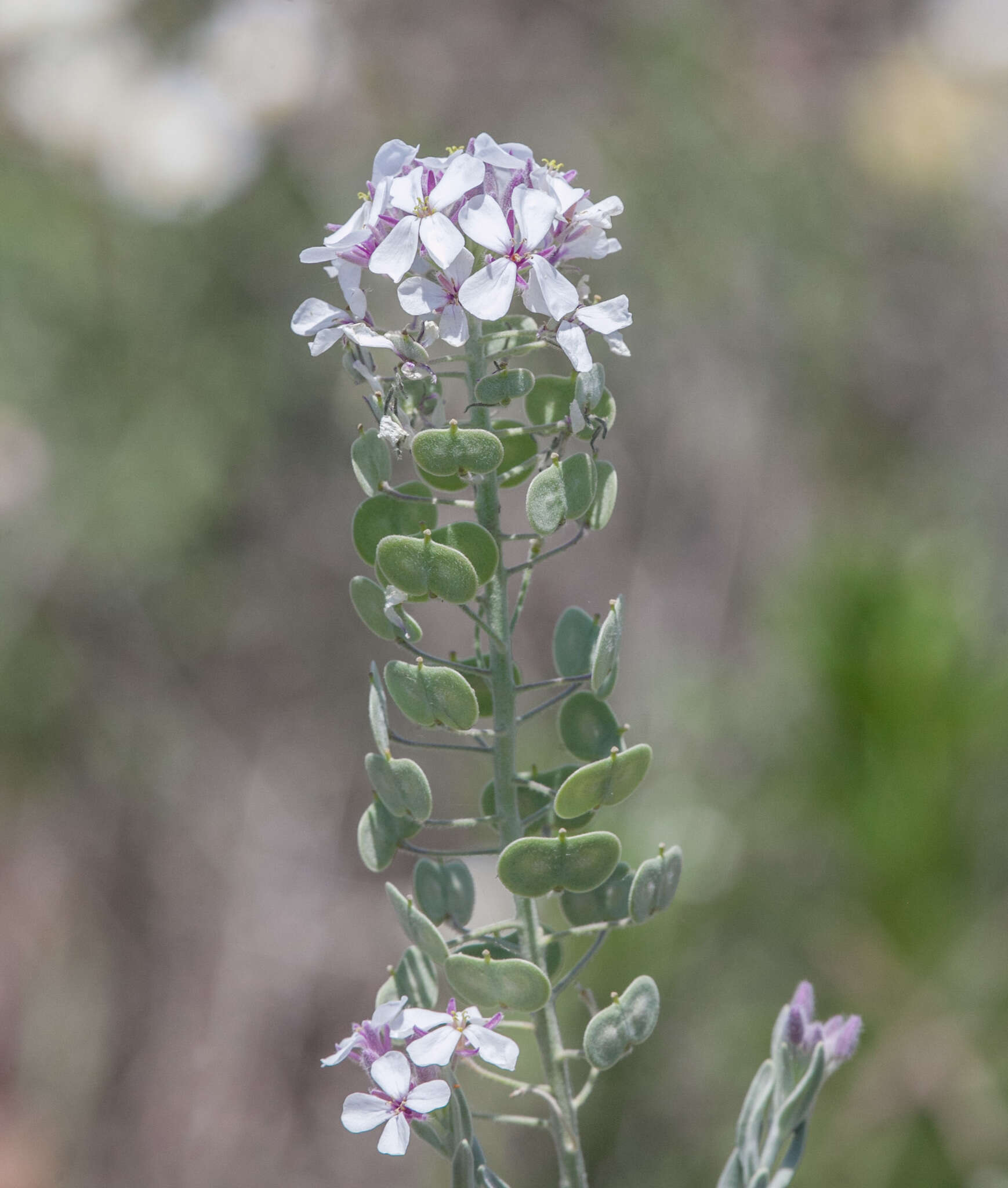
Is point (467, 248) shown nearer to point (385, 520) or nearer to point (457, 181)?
point (457, 181)

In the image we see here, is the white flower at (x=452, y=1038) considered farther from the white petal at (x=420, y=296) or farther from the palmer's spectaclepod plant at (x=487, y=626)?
the white petal at (x=420, y=296)

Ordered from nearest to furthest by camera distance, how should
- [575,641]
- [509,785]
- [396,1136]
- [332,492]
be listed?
[396,1136]
[509,785]
[575,641]
[332,492]

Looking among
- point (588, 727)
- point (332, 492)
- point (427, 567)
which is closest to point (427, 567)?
point (427, 567)

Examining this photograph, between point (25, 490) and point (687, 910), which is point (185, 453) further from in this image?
point (687, 910)

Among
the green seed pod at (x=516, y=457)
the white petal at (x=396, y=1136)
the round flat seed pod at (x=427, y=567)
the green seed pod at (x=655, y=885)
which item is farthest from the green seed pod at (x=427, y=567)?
the white petal at (x=396, y=1136)

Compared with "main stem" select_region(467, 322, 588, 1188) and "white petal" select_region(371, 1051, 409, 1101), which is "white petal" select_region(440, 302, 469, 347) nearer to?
"main stem" select_region(467, 322, 588, 1188)

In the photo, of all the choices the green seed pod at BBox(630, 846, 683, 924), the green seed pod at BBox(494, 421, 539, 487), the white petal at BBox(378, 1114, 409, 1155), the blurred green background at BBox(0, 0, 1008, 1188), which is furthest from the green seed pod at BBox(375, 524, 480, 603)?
the blurred green background at BBox(0, 0, 1008, 1188)

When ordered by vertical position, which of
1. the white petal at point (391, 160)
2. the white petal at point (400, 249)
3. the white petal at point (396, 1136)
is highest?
the white petal at point (391, 160)
